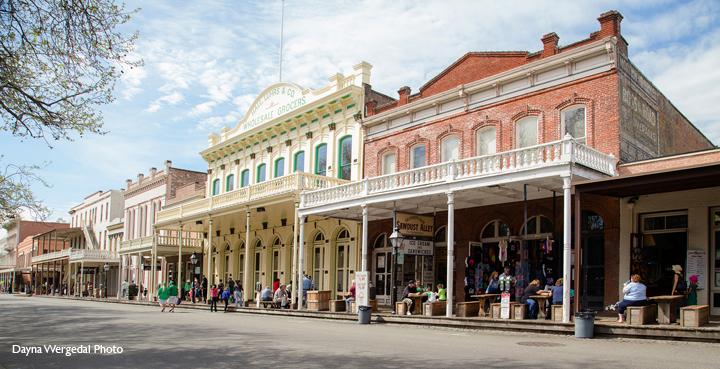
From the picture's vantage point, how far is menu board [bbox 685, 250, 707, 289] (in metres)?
16.9

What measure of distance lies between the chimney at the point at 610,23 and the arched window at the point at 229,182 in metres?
23.3

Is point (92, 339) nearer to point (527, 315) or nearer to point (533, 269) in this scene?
point (527, 315)

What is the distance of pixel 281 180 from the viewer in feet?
89.5

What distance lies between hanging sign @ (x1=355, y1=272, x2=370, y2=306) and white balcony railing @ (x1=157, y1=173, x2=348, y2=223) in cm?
602

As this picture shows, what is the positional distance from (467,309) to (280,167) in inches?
668

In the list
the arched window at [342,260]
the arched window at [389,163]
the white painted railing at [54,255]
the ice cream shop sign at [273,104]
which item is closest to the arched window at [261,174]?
the ice cream shop sign at [273,104]

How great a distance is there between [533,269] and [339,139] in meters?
11.4

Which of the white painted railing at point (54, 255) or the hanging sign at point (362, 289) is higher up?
the hanging sign at point (362, 289)

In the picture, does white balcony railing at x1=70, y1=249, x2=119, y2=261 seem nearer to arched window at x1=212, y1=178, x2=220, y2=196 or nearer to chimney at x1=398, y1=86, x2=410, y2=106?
arched window at x1=212, y1=178, x2=220, y2=196

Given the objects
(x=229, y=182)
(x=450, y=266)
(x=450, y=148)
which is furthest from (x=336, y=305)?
(x=229, y=182)

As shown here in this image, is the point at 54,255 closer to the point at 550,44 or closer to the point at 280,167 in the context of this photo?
the point at 280,167

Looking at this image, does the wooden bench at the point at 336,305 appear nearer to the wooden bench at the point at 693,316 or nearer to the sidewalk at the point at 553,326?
the sidewalk at the point at 553,326

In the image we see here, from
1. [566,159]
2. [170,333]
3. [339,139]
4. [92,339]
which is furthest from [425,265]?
[92,339]

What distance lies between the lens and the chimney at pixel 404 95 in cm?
2594
